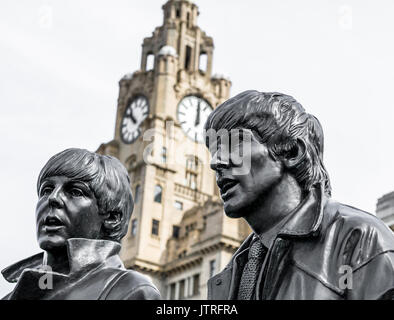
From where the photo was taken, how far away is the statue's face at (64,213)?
5.09m

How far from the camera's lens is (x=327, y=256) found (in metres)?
4.50

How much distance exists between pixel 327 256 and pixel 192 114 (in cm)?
7013

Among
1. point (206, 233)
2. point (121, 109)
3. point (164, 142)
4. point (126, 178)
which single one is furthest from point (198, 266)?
point (126, 178)

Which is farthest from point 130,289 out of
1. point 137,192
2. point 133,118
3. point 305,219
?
point 133,118

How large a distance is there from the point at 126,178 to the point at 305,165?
113cm

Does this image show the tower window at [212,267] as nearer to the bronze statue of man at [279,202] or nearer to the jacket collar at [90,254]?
the jacket collar at [90,254]

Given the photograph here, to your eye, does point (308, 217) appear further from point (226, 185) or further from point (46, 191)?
point (46, 191)

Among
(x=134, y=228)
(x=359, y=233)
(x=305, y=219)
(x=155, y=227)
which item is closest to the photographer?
(x=359, y=233)

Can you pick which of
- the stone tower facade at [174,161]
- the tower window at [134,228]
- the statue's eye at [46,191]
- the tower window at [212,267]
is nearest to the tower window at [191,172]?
the stone tower facade at [174,161]

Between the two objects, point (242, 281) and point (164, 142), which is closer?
point (242, 281)

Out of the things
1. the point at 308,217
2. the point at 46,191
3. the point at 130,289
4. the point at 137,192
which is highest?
the point at 137,192
